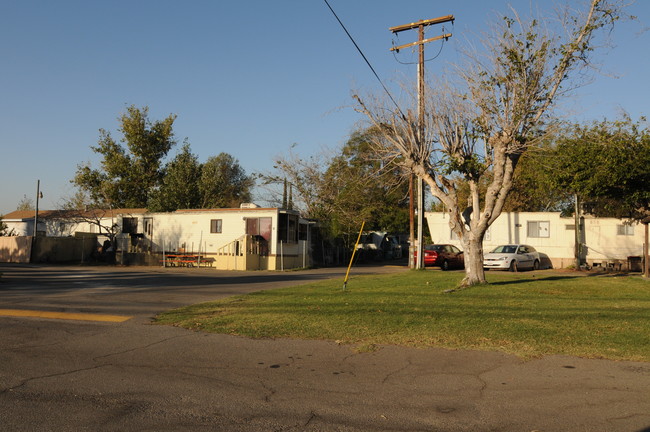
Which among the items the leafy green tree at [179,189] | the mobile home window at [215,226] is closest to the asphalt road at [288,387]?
the mobile home window at [215,226]

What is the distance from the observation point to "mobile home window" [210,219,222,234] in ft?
101

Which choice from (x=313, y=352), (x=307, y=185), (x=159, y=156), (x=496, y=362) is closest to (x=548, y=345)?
(x=496, y=362)

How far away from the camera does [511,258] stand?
26078mm

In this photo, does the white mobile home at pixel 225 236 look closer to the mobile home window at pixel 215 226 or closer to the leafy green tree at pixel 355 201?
the mobile home window at pixel 215 226

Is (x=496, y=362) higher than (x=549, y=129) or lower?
lower

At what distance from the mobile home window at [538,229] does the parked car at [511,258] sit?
2.62m

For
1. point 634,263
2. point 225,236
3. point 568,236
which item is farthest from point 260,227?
point 634,263

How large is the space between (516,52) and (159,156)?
130ft

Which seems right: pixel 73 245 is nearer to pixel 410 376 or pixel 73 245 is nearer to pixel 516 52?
pixel 516 52

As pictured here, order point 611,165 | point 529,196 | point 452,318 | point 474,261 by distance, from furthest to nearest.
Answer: point 529,196 < point 611,165 < point 474,261 < point 452,318

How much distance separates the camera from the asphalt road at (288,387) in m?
4.89

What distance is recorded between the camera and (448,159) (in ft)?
49.6

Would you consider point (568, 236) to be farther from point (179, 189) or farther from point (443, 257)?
point (179, 189)

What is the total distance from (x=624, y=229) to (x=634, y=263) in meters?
2.17
